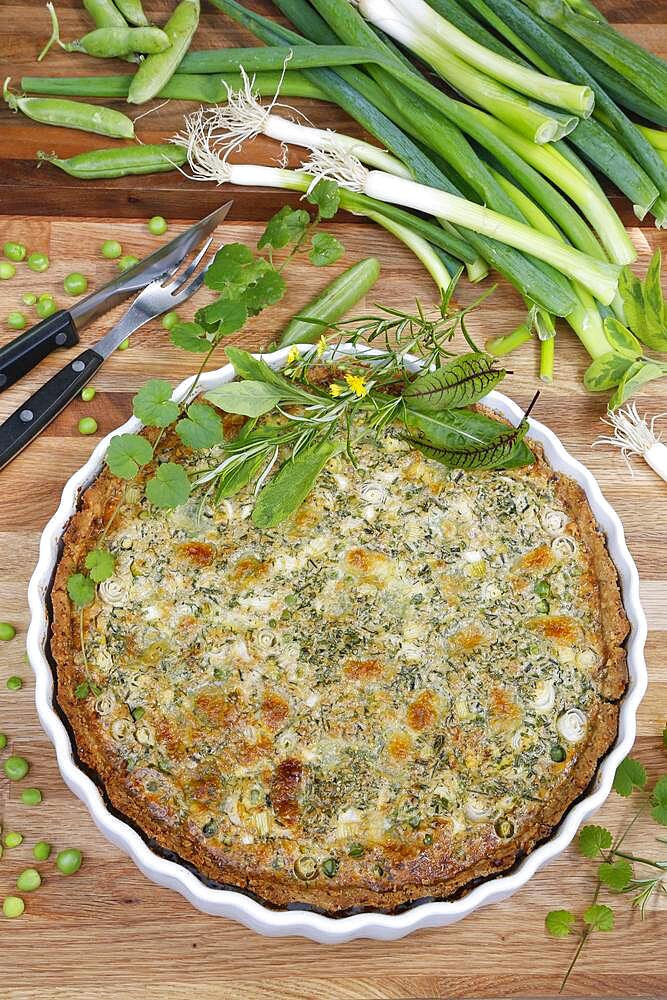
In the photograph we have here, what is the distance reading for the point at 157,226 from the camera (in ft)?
11.0

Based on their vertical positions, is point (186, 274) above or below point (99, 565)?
above

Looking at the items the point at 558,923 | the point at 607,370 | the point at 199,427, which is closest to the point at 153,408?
the point at 199,427

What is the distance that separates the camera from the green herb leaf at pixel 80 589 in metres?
2.66

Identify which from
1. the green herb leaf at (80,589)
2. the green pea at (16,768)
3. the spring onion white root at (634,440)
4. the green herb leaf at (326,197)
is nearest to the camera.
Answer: the green herb leaf at (80,589)

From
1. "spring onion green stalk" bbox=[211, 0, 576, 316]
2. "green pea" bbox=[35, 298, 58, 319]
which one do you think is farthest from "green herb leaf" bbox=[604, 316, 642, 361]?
"green pea" bbox=[35, 298, 58, 319]

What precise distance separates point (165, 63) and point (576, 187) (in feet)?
4.67

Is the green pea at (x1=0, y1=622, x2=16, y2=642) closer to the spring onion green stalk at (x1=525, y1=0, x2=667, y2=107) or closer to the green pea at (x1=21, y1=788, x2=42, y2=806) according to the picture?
the green pea at (x1=21, y1=788, x2=42, y2=806)

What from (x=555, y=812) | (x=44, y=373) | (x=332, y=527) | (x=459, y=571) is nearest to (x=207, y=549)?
(x=332, y=527)

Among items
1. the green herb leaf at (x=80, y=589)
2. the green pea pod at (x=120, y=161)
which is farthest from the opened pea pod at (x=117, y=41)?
the green herb leaf at (x=80, y=589)

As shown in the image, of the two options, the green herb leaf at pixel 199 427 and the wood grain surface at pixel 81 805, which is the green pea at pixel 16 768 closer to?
the wood grain surface at pixel 81 805

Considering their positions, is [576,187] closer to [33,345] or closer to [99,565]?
[33,345]

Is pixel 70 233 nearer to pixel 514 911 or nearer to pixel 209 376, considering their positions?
pixel 209 376

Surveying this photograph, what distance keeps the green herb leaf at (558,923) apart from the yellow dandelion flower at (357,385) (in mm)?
1567

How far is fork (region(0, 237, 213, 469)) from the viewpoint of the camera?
311 centimetres
